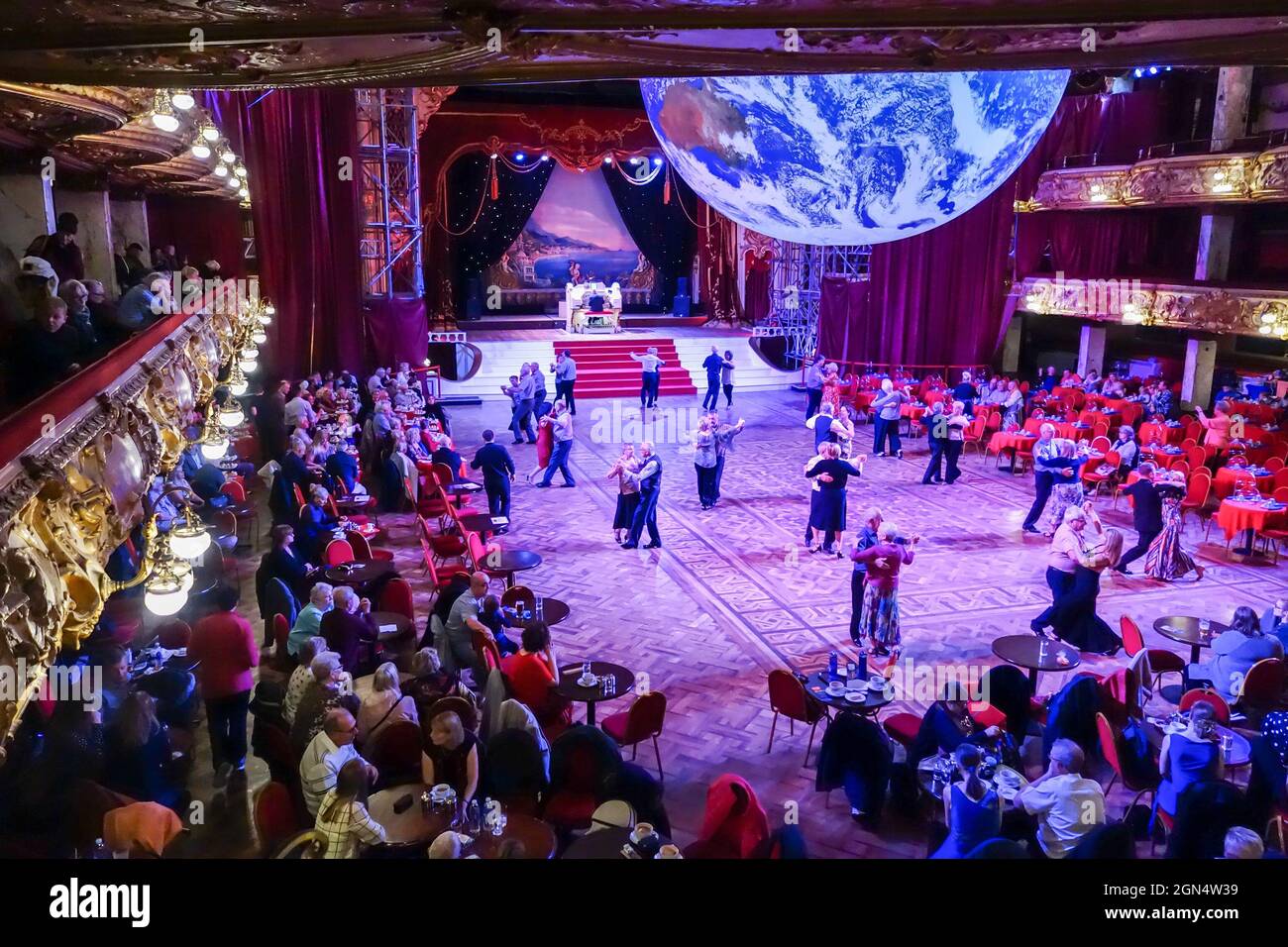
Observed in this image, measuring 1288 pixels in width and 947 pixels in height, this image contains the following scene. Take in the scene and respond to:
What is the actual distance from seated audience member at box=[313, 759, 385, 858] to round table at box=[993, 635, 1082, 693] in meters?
4.64

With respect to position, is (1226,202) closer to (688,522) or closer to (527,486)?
(688,522)

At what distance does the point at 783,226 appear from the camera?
653 cm

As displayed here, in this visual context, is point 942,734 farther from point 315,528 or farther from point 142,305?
point 142,305

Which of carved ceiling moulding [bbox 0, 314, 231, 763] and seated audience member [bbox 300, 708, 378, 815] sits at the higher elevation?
carved ceiling moulding [bbox 0, 314, 231, 763]

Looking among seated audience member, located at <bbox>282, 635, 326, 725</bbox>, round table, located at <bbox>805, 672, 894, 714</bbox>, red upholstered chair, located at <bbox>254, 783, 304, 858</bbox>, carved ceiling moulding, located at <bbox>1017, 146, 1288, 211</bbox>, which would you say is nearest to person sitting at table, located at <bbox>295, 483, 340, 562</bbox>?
seated audience member, located at <bbox>282, 635, 326, 725</bbox>

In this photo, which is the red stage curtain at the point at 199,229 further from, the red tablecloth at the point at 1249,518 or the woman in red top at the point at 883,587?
the red tablecloth at the point at 1249,518

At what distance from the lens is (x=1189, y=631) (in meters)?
7.59

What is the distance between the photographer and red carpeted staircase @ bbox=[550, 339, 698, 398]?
23.0 meters

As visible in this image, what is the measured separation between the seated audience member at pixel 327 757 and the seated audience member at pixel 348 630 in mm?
1529

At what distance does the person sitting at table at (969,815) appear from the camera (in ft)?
15.9

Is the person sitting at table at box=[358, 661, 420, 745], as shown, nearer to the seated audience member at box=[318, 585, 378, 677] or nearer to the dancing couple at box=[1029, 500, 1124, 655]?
the seated audience member at box=[318, 585, 378, 677]

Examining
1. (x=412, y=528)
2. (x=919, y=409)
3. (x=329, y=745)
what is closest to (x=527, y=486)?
(x=412, y=528)

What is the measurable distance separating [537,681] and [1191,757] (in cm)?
401
